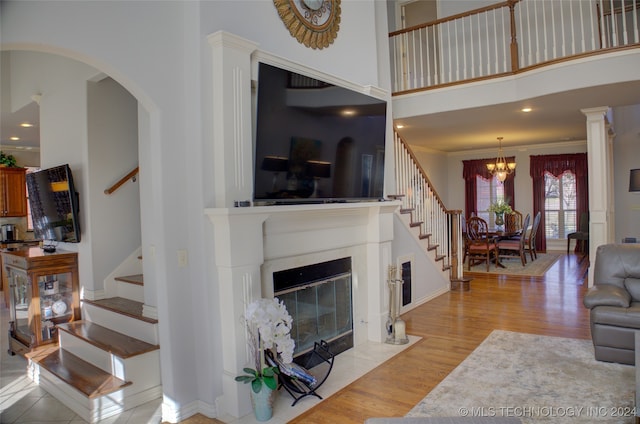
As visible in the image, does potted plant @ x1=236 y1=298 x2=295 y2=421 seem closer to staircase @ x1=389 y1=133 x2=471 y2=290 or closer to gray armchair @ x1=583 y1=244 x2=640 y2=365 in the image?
gray armchair @ x1=583 y1=244 x2=640 y2=365

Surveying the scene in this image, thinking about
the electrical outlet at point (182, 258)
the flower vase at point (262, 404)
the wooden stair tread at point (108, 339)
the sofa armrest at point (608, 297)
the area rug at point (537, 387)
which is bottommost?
the area rug at point (537, 387)

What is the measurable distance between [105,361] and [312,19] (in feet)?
10.7

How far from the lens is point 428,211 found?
244 inches

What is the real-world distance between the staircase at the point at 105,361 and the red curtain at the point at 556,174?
9462 millimetres

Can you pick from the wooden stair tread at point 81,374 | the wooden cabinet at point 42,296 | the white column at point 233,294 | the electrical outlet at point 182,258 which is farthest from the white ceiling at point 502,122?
the white column at point 233,294

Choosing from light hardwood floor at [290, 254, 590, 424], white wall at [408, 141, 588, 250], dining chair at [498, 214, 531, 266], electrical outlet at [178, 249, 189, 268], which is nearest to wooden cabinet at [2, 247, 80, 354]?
electrical outlet at [178, 249, 189, 268]

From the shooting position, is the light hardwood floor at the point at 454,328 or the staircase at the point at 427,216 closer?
the light hardwood floor at the point at 454,328

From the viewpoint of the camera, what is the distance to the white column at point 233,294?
2740 millimetres

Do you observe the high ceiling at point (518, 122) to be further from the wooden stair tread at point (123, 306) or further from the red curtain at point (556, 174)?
the wooden stair tread at point (123, 306)

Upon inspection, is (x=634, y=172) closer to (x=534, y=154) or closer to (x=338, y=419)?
(x=534, y=154)

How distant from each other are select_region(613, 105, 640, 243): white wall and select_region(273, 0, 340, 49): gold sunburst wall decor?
7.51 meters

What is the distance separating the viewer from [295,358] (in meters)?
3.42

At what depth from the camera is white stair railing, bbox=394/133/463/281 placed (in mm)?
5565

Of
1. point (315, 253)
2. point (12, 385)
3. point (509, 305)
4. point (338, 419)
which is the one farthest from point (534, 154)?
point (12, 385)
